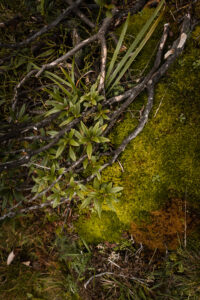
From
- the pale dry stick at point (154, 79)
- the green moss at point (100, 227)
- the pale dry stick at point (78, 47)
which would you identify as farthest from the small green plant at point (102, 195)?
the pale dry stick at point (78, 47)

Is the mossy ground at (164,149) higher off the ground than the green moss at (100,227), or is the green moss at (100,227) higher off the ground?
the mossy ground at (164,149)

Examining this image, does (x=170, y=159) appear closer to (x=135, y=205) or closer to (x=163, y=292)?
(x=135, y=205)

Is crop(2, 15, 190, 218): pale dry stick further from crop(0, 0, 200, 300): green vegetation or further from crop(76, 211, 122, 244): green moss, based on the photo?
crop(76, 211, 122, 244): green moss

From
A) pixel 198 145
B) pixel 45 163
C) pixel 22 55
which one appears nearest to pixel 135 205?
pixel 198 145

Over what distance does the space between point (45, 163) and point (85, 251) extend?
61.5 inches

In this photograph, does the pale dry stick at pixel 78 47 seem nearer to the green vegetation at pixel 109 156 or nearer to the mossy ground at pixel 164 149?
the green vegetation at pixel 109 156

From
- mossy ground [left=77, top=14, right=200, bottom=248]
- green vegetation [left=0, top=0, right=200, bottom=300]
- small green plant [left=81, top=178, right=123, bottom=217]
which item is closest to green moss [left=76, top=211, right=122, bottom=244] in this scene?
green vegetation [left=0, top=0, right=200, bottom=300]

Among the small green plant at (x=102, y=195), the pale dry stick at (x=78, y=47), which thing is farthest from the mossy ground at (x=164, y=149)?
the pale dry stick at (x=78, y=47)

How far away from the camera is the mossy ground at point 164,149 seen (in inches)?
87.4

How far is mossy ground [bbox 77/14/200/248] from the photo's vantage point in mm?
2221

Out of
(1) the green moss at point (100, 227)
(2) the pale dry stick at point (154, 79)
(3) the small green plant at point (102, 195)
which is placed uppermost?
(2) the pale dry stick at point (154, 79)

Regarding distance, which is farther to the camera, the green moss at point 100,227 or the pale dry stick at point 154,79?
the green moss at point 100,227

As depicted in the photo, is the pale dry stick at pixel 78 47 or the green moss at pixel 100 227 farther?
the green moss at pixel 100 227

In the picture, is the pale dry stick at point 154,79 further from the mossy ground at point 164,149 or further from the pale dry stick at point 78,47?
the pale dry stick at point 78,47
